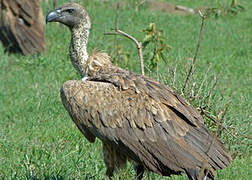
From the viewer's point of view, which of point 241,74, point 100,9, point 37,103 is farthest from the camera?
point 100,9

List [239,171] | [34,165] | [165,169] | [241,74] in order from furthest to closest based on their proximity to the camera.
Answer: [241,74], [239,171], [34,165], [165,169]

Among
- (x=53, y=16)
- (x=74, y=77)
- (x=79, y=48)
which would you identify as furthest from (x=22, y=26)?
(x=79, y=48)

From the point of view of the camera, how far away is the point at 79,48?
18.7ft

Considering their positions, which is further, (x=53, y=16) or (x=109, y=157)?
(x=53, y=16)

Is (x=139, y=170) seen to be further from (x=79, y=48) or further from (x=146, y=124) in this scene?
(x=79, y=48)

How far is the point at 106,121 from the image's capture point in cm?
499

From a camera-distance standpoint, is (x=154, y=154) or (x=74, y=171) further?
(x=74, y=171)

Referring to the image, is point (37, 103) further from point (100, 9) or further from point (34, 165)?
point (100, 9)

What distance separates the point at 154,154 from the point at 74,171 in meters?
1.07

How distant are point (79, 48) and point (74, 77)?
345cm

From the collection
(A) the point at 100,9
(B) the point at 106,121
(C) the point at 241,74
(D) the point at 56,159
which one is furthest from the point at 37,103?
(A) the point at 100,9

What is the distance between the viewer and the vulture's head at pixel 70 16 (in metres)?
5.74

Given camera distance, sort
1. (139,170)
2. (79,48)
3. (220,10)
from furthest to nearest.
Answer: (220,10) → (79,48) → (139,170)

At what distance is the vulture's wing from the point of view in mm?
4707
